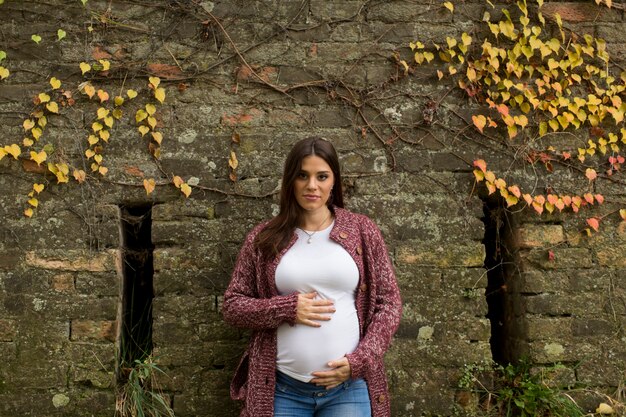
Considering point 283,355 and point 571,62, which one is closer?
point 283,355

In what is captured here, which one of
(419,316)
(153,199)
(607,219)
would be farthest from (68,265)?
(607,219)

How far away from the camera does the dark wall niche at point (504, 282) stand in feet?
12.4

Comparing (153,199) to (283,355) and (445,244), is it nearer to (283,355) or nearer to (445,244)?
(283,355)

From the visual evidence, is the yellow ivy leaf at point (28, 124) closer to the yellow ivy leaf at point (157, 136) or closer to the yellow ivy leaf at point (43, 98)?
the yellow ivy leaf at point (43, 98)

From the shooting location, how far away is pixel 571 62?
12.5ft

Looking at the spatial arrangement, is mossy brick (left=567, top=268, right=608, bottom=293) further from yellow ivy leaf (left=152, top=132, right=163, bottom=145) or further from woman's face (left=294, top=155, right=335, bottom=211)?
yellow ivy leaf (left=152, top=132, right=163, bottom=145)

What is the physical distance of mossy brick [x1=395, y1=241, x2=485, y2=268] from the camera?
3.67 meters

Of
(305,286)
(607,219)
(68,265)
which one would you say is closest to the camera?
(305,286)

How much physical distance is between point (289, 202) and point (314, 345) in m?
0.67

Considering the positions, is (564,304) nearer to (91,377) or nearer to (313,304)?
(313,304)

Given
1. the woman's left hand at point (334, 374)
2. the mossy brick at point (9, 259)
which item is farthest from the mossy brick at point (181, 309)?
the woman's left hand at point (334, 374)

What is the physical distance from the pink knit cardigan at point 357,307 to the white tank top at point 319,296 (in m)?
0.04

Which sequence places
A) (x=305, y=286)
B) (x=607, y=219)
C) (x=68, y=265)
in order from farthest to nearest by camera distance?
(x=607, y=219) → (x=68, y=265) → (x=305, y=286)

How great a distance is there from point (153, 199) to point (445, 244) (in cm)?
175
